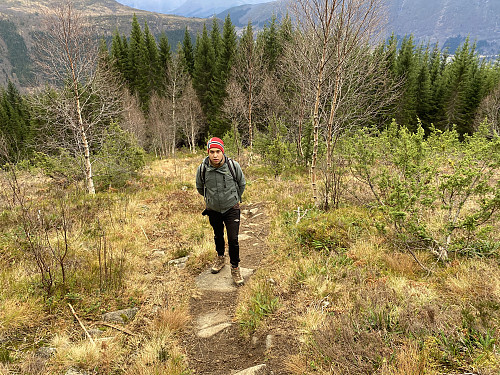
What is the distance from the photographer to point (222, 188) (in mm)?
4293

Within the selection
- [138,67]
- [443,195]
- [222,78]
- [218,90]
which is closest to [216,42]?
[222,78]

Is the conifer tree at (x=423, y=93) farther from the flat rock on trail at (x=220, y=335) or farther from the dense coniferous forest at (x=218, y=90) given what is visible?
the flat rock on trail at (x=220, y=335)

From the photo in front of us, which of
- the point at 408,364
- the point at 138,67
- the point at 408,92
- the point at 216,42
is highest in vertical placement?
the point at 216,42

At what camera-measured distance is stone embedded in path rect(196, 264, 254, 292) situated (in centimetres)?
459

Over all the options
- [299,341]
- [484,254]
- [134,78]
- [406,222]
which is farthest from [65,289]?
[134,78]

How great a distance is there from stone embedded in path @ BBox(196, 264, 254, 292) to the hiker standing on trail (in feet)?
0.57

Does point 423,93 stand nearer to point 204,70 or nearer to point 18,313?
point 204,70

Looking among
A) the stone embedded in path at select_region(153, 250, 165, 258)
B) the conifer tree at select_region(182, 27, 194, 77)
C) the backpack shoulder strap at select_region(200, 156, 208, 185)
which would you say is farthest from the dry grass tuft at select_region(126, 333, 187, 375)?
the conifer tree at select_region(182, 27, 194, 77)

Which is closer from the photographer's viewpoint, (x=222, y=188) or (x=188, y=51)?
(x=222, y=188)

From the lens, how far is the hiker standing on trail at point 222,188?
13.9 ft

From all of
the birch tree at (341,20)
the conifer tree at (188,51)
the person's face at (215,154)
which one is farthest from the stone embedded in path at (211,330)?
the conifer tree at (188,51)

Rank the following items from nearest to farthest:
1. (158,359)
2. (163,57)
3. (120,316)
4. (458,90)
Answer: (158,359) → (120,316) → (458,90) → (163,57)

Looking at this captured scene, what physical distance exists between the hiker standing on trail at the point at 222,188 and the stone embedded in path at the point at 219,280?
17 cm

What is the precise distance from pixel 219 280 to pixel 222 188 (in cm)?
178
